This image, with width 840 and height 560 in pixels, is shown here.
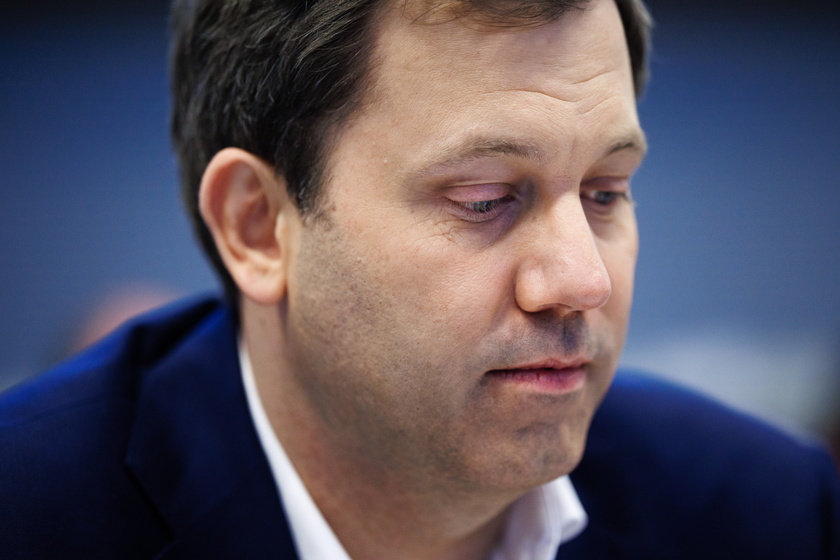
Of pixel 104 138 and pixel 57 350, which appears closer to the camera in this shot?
pixel 57 350

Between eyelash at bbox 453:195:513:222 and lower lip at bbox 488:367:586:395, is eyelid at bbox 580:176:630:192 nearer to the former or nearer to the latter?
eyelash at bbox 453:195:513:222

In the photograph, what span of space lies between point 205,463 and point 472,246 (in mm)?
715

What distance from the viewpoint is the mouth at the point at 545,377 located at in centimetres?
138

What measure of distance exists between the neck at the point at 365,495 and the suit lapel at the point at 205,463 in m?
0.09

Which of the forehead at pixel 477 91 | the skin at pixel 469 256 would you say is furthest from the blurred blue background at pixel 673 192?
the forehead at pixel 477 91

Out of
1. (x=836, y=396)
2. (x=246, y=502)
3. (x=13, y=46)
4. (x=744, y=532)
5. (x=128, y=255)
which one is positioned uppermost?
(x=13, y=46)

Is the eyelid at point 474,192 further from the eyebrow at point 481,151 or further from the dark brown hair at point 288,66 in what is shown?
the dark brown hair at point 288,66

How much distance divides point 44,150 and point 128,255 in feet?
2.25

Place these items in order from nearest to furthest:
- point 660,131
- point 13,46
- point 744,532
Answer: point 744,532 < point 13,46 < point 660,131

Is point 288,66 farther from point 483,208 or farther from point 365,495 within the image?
point 365,495

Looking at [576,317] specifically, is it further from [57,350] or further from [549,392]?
[57,350]

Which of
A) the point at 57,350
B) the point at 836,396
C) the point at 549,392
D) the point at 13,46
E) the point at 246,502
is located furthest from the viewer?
the point at 836,396

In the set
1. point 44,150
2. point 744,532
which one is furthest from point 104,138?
point 744,532

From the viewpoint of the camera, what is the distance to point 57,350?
363cm
